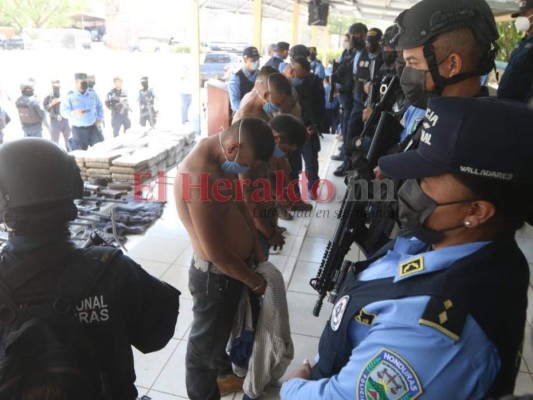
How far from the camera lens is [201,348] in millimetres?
1797

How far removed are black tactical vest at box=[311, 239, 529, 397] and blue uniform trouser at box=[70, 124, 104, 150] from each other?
6365mm

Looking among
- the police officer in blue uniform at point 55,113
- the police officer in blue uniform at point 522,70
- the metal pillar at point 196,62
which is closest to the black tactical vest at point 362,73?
the police officer in blue uniform at point 522,70

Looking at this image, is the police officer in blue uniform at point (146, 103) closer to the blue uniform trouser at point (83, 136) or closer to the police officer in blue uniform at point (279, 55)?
the blue uniform trouser at point (83, 136)

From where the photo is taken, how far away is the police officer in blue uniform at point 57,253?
0.93m

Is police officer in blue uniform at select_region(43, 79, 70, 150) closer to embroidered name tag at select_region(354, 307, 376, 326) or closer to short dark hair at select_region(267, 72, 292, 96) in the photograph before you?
short dark hair at select_region(267, 72, 292, 96)

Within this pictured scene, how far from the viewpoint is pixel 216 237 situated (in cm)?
163

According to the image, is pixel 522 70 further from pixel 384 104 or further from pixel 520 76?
pixel 384 104

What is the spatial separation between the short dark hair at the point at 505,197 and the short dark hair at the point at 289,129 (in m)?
2.05

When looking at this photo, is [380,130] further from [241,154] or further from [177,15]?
[177,15]

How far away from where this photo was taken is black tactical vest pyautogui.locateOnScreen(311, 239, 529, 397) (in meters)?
0.70

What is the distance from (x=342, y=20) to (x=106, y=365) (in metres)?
31.3

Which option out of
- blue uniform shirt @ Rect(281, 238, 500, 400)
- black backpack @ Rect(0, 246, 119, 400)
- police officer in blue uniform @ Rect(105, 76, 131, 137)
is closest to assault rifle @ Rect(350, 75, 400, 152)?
blue uniform shirt @ Rect(281, 238, 500, 400)

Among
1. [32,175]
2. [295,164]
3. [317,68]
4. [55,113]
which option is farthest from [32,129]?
[32,175]

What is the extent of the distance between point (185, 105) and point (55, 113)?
9.30 feet
